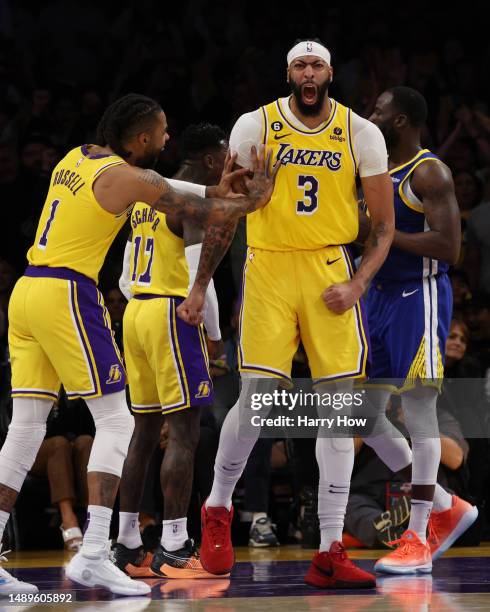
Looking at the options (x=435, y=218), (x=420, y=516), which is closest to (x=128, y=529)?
(x=420, y=516)

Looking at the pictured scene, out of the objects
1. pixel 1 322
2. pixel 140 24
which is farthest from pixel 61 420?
pixel 140 24

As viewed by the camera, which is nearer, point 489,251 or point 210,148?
point 210,148

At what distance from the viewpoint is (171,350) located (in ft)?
19.9

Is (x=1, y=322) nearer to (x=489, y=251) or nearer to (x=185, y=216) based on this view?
(x=185, y=216)

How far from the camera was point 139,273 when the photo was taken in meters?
6.24

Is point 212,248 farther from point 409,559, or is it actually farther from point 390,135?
point 409,559

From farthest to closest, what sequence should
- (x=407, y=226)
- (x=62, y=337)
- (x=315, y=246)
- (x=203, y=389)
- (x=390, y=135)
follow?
(x=390, y=135) < (x=407, y=226) < (x=203, y=389) < (x=315, y=246) < (x=62, y=337)

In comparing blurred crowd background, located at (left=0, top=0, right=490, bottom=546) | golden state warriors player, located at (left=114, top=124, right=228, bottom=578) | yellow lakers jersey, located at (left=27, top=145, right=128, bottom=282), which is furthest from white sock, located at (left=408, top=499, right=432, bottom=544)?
blurred crowd background, located at (left=0, top=0, right=490, bottom=546)

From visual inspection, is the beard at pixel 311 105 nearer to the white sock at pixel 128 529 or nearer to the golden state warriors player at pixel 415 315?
the golden state warriors player at pixel 415 315

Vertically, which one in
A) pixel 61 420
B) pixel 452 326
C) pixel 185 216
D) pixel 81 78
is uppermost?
pixel 81 78

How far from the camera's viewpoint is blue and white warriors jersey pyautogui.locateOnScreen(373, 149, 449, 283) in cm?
628

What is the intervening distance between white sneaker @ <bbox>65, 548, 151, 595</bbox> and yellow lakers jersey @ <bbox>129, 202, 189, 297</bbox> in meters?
1.57

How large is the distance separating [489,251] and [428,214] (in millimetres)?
3884

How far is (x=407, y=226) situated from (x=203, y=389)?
1392mm
